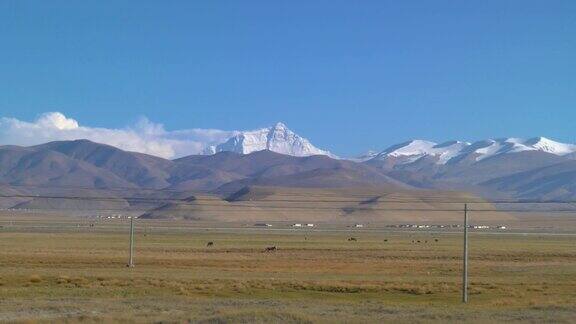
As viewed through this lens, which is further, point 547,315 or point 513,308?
point 513,308

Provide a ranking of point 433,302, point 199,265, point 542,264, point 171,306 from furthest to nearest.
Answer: point 542,264 < point 199,265 < point 433,302 < point 171,306

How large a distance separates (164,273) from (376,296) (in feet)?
53.0

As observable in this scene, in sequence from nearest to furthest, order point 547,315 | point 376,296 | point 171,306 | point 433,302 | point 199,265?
point 547,315, point 171,306, point 433,302, point 376,296, point 199,265

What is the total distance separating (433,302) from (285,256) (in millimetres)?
37635

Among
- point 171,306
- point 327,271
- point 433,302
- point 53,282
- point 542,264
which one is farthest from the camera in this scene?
point 542,264

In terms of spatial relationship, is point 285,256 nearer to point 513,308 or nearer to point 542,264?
point 542,264

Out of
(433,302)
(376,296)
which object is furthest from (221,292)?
(433,302)

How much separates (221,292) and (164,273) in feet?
38.6

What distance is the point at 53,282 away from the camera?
149 feet

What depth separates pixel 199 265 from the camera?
62.4m

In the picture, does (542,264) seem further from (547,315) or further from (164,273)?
(547,315)

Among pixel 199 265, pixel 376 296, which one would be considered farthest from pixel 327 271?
pixel 376 296

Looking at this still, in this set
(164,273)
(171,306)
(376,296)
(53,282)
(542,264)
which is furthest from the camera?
(542,264)

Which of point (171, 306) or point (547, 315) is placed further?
point (171, 306)
